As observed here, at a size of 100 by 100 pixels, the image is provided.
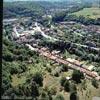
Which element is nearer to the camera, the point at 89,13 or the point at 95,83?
the point at 95,83

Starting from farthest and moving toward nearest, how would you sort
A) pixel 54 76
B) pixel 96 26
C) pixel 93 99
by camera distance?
pixel 96 26, pixel 54 76, pixel 93 99

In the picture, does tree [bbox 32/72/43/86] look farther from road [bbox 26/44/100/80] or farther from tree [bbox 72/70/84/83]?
road [bbox 26/44/100/80]

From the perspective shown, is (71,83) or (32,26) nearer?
(71,83)

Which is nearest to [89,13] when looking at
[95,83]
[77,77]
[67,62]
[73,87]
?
[67,62]

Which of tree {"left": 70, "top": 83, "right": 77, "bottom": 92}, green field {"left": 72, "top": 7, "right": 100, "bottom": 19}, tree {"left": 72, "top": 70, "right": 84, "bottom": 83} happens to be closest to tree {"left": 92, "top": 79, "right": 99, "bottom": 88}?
tree {"left": 72, "top": 70, "right": 84, "bottom": 83}

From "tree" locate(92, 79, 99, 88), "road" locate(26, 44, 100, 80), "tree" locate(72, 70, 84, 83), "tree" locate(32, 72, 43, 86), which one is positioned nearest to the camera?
"tree" locate(32, 72, 43, 86)

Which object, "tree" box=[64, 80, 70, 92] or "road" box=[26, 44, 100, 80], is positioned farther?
"road" box=[26, 44, 100, 80]

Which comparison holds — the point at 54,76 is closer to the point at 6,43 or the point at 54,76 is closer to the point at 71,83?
the point at 71,83

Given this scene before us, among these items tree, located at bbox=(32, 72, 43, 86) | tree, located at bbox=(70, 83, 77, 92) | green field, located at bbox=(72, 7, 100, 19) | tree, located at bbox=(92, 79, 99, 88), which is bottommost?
tree, located at bbox=(92, 79, 99, 88)

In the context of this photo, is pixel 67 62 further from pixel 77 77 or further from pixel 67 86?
pixel 67 86

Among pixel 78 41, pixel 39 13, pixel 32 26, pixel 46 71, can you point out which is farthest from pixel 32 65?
pixel 39 13

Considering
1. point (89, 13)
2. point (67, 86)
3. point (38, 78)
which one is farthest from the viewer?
point (89, 13)
